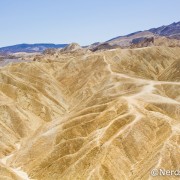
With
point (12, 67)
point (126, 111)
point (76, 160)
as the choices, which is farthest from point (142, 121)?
point (12, 67)

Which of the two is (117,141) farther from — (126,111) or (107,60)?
(107,60)

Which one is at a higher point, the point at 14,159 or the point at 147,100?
the point at 147,100

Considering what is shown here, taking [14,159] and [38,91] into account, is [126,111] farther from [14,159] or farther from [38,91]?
[38,91]

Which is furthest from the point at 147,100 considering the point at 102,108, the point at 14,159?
the point at 14,159

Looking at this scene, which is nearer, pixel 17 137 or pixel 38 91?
pixel 17 137

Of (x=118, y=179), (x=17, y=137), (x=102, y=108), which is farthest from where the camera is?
(x=17, y=137)

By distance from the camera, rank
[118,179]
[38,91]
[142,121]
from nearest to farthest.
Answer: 1. [118,179]
2. [142,121]
3. [38,91]
